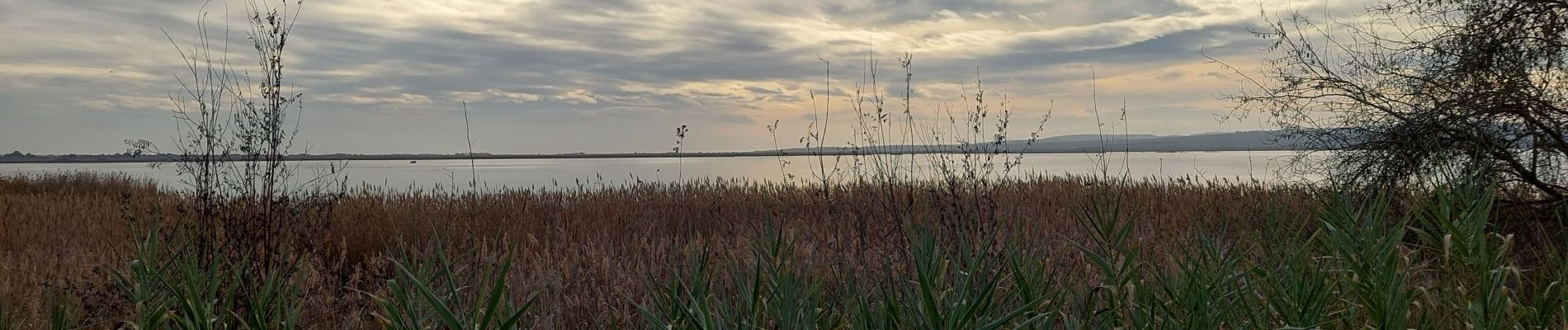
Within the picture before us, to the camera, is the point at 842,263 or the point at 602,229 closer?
the point at 842,263

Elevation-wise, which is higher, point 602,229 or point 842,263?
point 842,263

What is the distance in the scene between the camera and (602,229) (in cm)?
864

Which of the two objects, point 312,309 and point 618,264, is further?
point 618,264

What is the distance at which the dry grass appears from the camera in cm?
471

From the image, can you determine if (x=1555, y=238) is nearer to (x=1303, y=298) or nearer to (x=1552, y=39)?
(x=1552, y=39)

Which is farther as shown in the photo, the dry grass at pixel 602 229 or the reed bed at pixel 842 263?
the dry grass at pixel 602 229

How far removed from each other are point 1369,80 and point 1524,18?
1.00 metres

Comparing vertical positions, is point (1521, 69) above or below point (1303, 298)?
above

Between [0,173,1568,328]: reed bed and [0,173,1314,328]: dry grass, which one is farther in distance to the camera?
[0,173,1314,328]: dry grass

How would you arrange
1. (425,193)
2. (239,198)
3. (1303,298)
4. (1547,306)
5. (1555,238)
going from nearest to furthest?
(1303,298), (1547,306), (239,198), (1555,238), (425,193)

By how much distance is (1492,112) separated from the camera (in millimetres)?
6379

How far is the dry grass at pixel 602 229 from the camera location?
471 centimetres

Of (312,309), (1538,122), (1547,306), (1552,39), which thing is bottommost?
(312,309)

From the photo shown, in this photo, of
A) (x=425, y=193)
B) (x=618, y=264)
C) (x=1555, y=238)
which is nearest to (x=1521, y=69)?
(x=1555, y=238)
